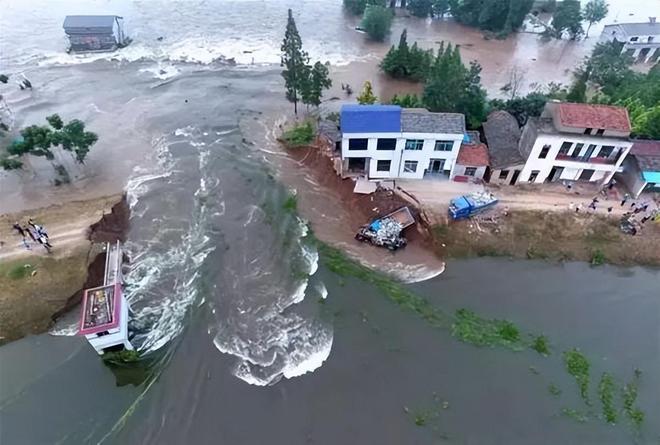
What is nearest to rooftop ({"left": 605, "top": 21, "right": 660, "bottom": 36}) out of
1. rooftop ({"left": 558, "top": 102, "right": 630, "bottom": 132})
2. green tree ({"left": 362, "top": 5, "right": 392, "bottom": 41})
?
green tree ({"left": 362, "top": 5, "right": 392, "bottom": 41})

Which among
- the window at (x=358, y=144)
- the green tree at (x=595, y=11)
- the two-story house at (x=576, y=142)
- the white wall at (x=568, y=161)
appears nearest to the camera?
the two-story house at (x=576, y=142)

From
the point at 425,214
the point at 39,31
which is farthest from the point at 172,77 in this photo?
the point at 425,214

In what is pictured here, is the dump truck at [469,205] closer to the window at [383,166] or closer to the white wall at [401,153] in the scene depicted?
the white wall at [401,153]

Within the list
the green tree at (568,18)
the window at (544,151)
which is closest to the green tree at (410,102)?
the window at (544,151)

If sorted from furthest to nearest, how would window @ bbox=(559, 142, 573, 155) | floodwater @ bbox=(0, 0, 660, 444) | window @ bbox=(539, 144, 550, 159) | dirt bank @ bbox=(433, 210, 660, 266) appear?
window @ bbox=(539, 144, 550, 159), window @ bbox=(559, 142, 573, 155), dirt bank @ bbox=(433, 210, 660, 266), floodwater @ bbox=(0, 0, 660, 444)

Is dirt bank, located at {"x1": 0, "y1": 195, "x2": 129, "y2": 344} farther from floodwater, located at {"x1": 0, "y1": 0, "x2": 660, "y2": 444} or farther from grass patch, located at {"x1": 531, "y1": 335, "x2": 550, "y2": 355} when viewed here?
grass patch, located at {"x1": 531, "y1": 335, "x2": 550, "y2": 355}
